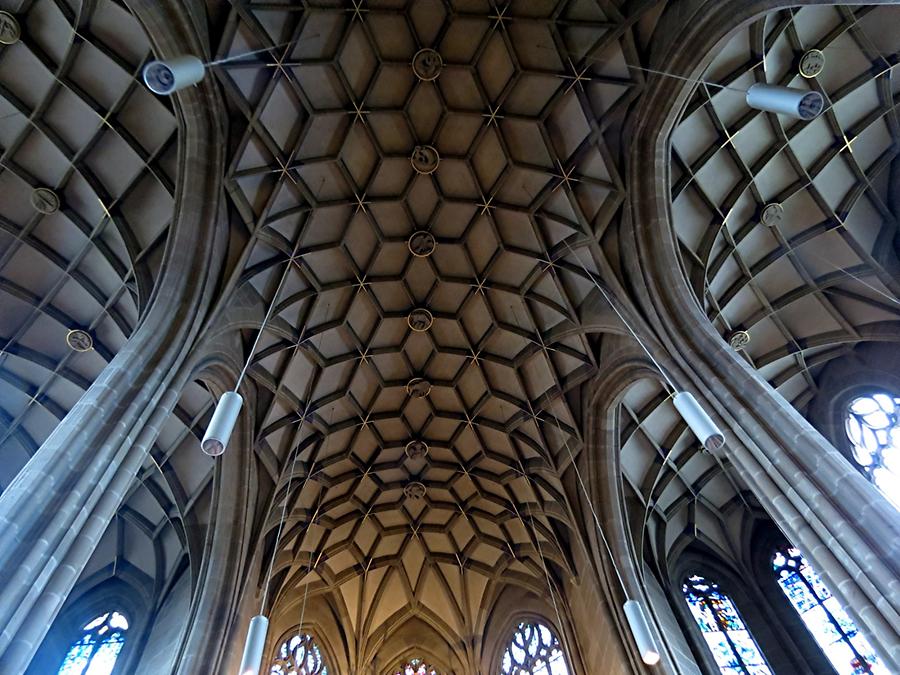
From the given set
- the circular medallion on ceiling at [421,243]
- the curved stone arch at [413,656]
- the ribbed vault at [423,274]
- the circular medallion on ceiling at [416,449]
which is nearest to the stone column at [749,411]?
the ribbed vault at [423,274]

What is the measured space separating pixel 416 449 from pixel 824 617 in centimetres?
1295

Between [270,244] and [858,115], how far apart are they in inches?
596

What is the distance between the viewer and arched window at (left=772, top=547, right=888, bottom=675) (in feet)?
50.9

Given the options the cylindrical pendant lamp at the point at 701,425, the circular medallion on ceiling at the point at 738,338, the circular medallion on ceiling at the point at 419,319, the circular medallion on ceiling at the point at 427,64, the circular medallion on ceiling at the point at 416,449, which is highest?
the circular medallion on ceiling at the point at 427,64

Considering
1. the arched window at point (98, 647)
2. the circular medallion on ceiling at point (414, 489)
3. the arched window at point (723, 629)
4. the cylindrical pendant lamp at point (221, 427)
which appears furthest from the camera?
the circular medallion on ceiling at point (414, 489)

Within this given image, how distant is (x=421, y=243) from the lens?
1798 centimetres

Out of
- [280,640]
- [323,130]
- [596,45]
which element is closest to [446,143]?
[323,130]

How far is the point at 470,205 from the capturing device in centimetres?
1748

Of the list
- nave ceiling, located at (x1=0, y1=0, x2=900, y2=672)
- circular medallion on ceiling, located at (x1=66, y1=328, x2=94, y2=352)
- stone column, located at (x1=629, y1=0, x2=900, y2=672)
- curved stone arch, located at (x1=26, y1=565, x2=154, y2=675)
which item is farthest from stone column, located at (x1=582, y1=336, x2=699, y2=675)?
circular medallion on ceiling, located at (x1=66, y1=328, x2=94, y2=352)

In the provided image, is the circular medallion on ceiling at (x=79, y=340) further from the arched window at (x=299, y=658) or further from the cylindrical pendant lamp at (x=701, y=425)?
the cylindrical pendant lamp at (x=701, y=425)

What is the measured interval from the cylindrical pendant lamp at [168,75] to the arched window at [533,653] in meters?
18.8

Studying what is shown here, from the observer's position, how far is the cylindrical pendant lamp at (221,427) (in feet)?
27.5

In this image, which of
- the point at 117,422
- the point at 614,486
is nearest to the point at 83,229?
the point at 117,422

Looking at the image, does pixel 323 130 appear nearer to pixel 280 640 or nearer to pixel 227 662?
pixel 227 662
